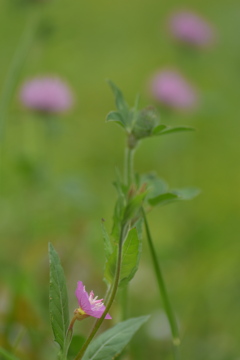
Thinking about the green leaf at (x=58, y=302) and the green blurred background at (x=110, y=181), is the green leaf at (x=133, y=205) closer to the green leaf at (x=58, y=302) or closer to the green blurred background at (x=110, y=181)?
the green leaf at (x=58, y=302)

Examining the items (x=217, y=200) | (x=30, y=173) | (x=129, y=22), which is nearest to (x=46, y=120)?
(x=30, y=173)

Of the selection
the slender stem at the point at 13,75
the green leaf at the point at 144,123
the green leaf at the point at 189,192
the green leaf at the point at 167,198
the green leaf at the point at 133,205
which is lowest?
the green leaf at the point at 133,205

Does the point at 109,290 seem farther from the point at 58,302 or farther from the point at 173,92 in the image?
the point at 173,92

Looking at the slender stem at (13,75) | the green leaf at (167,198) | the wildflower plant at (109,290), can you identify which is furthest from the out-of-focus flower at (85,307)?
the slender stem at (13,75)

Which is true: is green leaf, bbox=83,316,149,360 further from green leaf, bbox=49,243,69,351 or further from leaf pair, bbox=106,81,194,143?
leaf pair, bbox=106,81,194,143

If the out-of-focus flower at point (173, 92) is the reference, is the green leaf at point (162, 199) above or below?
below

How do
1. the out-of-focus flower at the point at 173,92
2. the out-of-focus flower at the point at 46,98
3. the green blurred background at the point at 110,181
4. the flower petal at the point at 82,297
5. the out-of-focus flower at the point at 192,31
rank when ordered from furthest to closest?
the out-of-focus flower at the point at 192,31 < the out-of-focus flower at the point at 173,92 < the out-of-focus flower at the point at 46,98 < the green blurred background at the point at 110,181 < the flower petal at the point at 82,297

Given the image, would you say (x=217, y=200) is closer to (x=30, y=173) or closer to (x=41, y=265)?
(x=30, y=173)

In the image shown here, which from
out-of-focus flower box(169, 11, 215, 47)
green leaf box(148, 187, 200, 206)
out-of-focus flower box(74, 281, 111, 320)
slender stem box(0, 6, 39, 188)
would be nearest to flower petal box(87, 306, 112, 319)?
out-of-focus flower box(74, 281, 111, 320)
